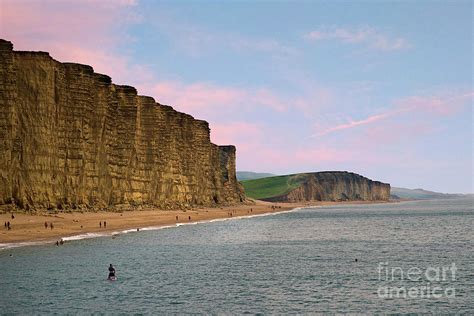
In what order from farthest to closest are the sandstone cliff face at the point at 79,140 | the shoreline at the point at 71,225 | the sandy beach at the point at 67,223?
1. the sandstone cliff face at the point at 79,140
2. the sandy beach at the point at 67,223
3. the shoreline at the point at 71,225

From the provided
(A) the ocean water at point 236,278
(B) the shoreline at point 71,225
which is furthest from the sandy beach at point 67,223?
(A) the ocean water at point 236,278

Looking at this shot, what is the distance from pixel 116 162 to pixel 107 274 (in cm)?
5348

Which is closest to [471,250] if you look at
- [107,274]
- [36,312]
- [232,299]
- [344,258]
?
[344,258]

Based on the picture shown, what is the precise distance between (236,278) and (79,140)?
47.4 m

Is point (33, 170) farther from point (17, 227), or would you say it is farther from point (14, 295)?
point (14, 295)

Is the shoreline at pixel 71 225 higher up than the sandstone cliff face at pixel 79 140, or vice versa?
the sandstone cliff face at pixel 79 140

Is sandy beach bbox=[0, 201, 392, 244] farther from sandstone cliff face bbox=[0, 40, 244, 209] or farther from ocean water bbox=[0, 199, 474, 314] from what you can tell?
ocean water bbox=[0, 199, 474, 314]

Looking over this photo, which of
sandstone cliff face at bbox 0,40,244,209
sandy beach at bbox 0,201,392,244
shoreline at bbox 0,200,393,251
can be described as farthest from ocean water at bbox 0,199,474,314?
sandstone cliff face at bbox 0,40,244,209

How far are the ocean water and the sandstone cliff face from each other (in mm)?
18018

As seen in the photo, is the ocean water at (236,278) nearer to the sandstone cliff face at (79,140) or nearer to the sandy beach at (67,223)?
the sandy beach at (67,223)

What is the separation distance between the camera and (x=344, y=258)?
38.9 metres

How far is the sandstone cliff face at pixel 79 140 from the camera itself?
61250 mm

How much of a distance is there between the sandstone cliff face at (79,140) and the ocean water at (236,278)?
18.0 m

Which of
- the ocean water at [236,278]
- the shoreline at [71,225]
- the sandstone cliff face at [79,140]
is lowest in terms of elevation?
the ocean water at [236,278]
